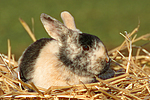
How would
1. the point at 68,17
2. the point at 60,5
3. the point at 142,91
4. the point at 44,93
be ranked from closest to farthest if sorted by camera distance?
the point at 44,93 < the point at 142,91 < the point at 68,17 < the point at 60,5

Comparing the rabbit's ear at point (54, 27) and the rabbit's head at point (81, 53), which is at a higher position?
the rabbit's ear at point (54, 27)

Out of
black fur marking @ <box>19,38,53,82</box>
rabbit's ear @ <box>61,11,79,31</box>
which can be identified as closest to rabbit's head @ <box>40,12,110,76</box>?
black fur marking @ <box>19,38,53,82</box>

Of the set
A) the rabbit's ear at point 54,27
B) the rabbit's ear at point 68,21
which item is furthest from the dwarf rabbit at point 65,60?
the rabbit's ear at point 68,21

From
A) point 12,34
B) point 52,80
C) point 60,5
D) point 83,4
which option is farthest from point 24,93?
point 83,4

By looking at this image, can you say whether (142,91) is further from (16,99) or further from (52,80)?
(16,99)

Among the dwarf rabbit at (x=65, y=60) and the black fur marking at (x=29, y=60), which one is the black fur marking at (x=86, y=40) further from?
the black fur marking at (x=29, y=60)

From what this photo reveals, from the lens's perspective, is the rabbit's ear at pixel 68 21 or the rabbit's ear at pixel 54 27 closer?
the rabbit's ear at pixel 54 27
